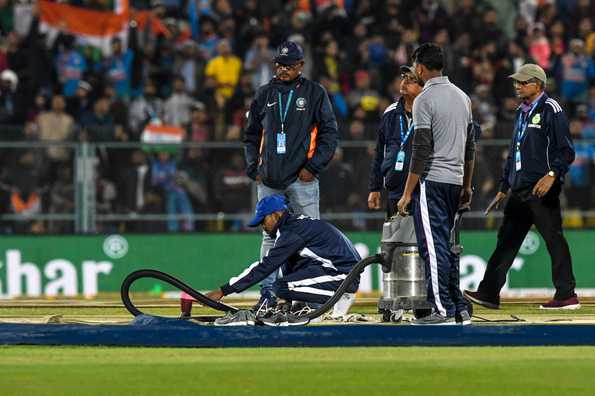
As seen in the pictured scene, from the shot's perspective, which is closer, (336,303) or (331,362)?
(331,362)

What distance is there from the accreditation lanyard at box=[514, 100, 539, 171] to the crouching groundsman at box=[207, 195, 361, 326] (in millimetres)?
2399

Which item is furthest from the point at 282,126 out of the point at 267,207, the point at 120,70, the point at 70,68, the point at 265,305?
the point at 70,68

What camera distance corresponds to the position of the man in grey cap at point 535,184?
1489 centimetres

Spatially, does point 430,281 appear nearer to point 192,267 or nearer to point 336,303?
point 336,303

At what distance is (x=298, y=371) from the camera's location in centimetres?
1066

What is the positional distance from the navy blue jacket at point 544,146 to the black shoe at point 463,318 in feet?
7.98

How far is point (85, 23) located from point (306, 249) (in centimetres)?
1172

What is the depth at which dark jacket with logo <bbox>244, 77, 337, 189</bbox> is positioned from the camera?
1449cm

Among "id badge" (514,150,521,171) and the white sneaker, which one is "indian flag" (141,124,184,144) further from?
the white sneaker

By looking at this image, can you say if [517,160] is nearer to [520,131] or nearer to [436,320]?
[520,131]

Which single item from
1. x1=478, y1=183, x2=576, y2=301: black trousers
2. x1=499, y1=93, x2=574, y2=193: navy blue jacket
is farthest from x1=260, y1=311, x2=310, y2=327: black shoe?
x1=499, y1=93, x2=574, y2=193: navy blue jacket

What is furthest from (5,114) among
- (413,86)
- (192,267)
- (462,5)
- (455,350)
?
(455,350)

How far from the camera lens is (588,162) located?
20.1 metres

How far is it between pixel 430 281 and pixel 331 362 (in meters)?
1.90
